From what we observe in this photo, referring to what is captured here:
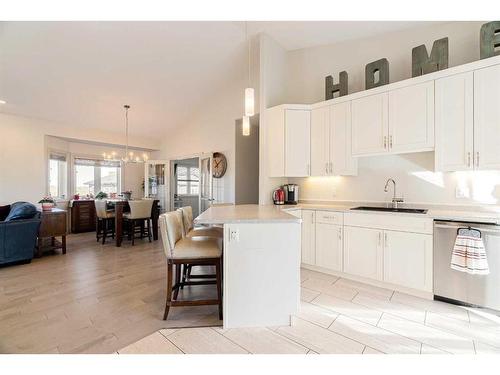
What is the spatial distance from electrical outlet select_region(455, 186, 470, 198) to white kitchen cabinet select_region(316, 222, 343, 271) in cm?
135

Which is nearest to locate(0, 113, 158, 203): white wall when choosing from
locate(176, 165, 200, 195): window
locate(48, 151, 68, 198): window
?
locate(48, 151, 68, 198): window

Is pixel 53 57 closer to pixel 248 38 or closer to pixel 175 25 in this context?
pixel 175 25

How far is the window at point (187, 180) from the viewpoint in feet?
21.8

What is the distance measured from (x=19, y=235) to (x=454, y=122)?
5.87 meters

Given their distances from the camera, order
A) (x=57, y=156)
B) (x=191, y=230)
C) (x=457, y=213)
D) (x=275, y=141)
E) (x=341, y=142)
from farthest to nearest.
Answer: (x=57, y=156) → (x=275, y=141) → (x=341, y=142) → (x=191, y=230) → (x=457, y=213)

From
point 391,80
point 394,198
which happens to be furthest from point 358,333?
point 391,80

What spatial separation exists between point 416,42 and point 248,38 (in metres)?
2.40

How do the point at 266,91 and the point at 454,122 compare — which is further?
the point at 266,91

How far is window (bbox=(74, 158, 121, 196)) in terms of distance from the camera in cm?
633

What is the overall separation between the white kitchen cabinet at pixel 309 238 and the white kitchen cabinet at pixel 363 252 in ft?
1.45

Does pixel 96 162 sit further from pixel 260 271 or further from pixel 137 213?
pixel 260 271

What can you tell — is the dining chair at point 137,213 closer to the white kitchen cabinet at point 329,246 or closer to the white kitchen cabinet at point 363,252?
the white kitchen cabinet at point 329,246

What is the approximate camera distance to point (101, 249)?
14.9 ft

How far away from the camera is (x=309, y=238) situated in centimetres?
340
